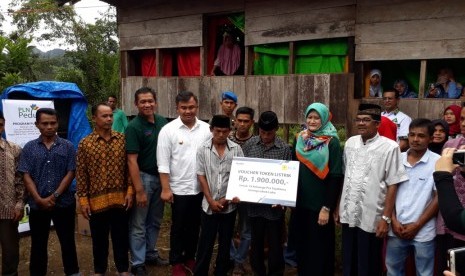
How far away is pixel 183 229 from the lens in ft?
14.1

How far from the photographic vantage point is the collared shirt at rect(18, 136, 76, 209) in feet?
13.3

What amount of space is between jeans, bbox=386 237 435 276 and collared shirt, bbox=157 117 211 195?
1.90 meters

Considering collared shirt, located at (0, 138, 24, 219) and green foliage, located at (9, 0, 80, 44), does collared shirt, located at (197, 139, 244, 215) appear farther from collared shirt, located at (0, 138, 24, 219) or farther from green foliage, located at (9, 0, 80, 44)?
green foliage, located at (9, 0, 80, 44)

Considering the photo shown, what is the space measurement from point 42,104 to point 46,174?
2.12m

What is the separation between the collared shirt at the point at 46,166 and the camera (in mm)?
4055

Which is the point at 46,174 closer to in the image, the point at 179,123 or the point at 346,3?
the point at 179,123

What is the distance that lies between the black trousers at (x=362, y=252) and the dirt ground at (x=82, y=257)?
112cm

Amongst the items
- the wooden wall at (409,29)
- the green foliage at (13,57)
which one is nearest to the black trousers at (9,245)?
the wooden wall at (409,29)

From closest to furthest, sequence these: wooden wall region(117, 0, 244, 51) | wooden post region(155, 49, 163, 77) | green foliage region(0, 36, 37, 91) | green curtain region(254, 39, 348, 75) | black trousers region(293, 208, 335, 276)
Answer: black trousers region(293, 208, 335, 276) < green curtain region(254, 39, 348, 75) < wooden wall region(117, 0, 244, 51) < wooden post region(155, 49, 163, 77) < green foliage region(0, 36, 37, 91)

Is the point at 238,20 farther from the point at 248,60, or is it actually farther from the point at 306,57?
the point at 306,57

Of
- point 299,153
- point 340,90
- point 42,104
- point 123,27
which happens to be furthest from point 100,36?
point 299,153

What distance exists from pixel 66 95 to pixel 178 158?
2888 mm

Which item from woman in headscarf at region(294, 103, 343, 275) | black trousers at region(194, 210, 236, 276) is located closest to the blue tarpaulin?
black trousers at region(194, 210, 236, 276)

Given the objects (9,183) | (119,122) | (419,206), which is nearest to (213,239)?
(419,206)
